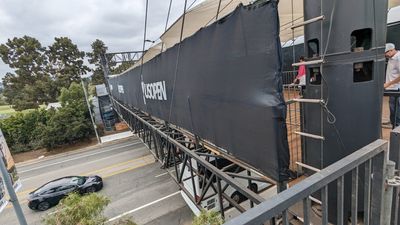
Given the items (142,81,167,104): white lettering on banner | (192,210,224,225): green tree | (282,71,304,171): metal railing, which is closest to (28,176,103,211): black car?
(142,81,167,104): white lettering on banner

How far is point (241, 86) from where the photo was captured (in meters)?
2.25

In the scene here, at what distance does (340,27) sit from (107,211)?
37.5 feet

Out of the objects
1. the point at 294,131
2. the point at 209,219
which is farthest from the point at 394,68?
the point at 209,219

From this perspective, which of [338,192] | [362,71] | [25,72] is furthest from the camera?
[25,72]

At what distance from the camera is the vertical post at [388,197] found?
4.59ft

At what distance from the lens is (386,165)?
140 centimetres

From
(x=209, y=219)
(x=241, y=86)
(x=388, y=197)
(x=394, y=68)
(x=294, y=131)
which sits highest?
(x=241, y=86)

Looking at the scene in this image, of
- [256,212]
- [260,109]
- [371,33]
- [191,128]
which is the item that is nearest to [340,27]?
[371,33]

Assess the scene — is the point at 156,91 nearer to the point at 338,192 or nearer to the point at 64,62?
the point at 338,192

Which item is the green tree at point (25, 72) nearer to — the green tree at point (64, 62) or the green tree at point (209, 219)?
the green tree at point (64, 62)

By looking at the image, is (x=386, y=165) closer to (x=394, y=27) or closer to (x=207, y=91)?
(x=207, y=91)

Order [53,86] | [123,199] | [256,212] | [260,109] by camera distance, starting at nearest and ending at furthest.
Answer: [256,212] < [260,109] < [123,199] < [53,86]

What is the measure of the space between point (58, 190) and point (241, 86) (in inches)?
523

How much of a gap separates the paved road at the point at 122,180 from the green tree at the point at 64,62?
16365 millimetres
